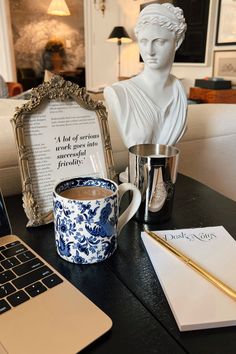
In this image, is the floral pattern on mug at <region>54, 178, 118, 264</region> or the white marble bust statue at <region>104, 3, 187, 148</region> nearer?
the floral pattern on mug at <region>54, 178, 118, 264</region>

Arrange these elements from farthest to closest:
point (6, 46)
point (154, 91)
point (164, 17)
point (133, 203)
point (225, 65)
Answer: point (6, 46) < point (225, 65) < point (154, 91) < point (164, 17) < point (133, 203)

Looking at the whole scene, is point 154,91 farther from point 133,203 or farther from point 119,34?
point 119,34

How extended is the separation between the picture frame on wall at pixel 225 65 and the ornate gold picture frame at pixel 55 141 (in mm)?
2652

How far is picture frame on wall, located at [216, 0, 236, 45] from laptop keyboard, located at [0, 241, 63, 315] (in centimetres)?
298

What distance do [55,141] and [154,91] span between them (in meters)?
0.32

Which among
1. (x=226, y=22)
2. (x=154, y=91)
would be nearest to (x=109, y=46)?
(x=226, y=22)

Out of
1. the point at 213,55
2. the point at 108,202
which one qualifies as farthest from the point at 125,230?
the point at 213,55

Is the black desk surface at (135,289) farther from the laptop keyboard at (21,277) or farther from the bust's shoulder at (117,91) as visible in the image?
the bust's shoulder at (117,91)

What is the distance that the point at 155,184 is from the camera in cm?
60

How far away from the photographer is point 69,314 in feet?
1.22

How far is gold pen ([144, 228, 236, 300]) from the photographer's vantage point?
408 millimetres

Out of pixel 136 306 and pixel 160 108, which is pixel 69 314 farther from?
pixel 160 108

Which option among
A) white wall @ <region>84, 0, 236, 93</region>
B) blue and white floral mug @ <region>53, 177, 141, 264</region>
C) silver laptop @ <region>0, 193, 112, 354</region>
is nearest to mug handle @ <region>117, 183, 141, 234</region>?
blue and white floral mug @ <region>53, 177, 141, 264</region>

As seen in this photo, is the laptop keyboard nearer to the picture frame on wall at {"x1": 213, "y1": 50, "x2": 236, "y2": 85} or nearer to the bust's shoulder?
the bust's shoulder
